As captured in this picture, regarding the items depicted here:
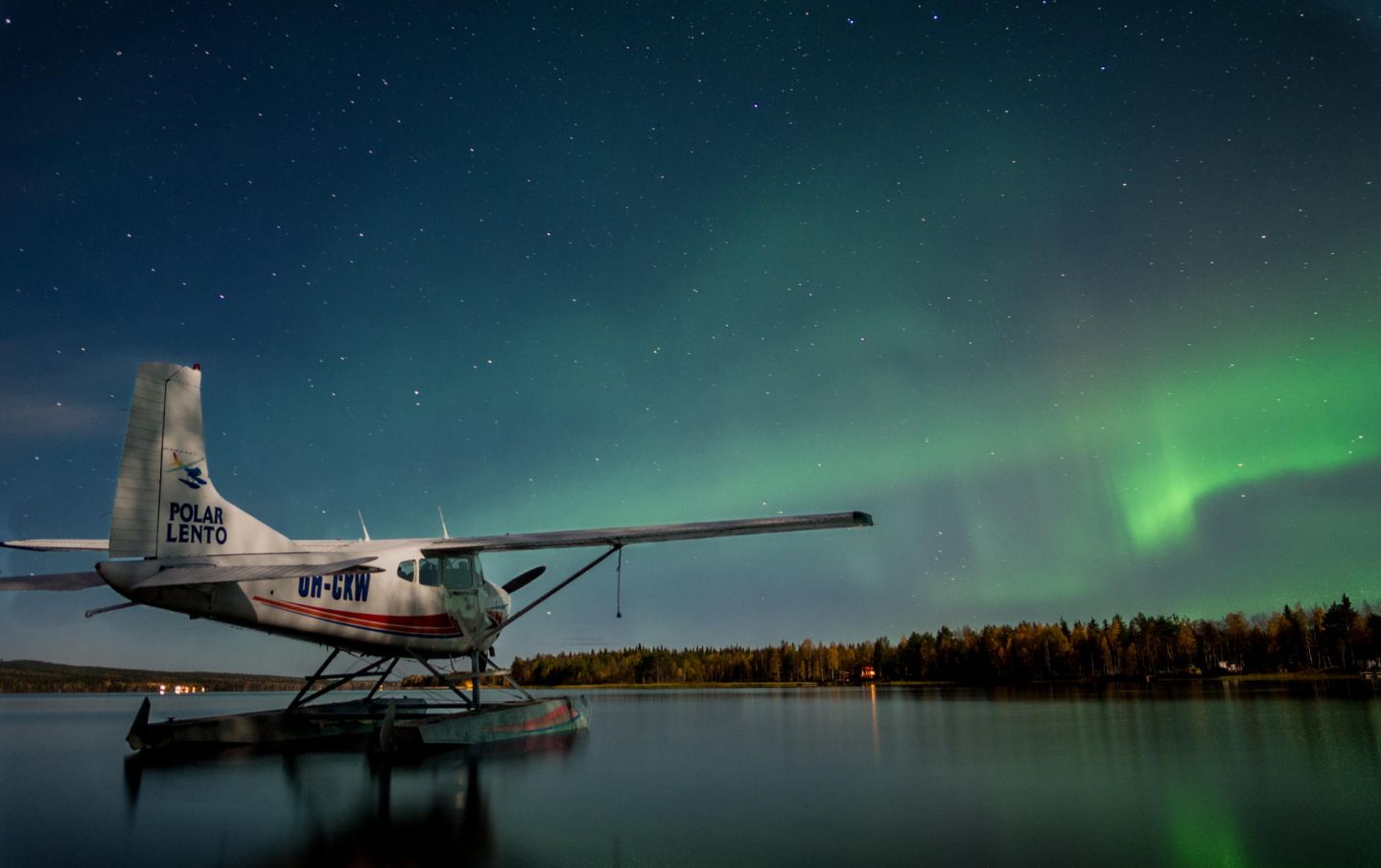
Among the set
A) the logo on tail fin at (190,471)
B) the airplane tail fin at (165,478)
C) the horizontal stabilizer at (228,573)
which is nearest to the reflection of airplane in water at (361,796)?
the horizontal stabilizer at (228,573)

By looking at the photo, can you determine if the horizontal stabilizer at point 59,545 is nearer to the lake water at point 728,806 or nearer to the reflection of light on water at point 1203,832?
the lake water at point 728,806

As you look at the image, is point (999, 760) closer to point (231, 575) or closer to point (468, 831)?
point (468, 831)

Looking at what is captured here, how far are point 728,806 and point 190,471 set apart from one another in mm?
8754

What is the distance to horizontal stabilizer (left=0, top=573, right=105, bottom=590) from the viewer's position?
13.2 meters

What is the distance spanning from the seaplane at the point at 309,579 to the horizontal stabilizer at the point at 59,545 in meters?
0.03

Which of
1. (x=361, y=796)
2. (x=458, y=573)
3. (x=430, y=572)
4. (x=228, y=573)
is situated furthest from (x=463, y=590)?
(x=361, y=796)

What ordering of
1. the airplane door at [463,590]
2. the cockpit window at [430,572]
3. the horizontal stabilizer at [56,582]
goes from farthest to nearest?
the airplane door at [463,590] < the cockpit window at [430,572] < the horizontal stabilizer at [56,582]

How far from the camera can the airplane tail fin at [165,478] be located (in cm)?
1134

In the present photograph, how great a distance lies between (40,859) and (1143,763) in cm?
1286

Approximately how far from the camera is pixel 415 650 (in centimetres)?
1606

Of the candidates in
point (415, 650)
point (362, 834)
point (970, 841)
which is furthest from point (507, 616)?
point (970, 841)

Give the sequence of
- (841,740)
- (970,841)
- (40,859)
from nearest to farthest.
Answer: (40,859) → (970,841) → (841,740)

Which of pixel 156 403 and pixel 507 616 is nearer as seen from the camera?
pixel 156 403

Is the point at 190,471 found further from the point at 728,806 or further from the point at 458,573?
the point at 728,806
